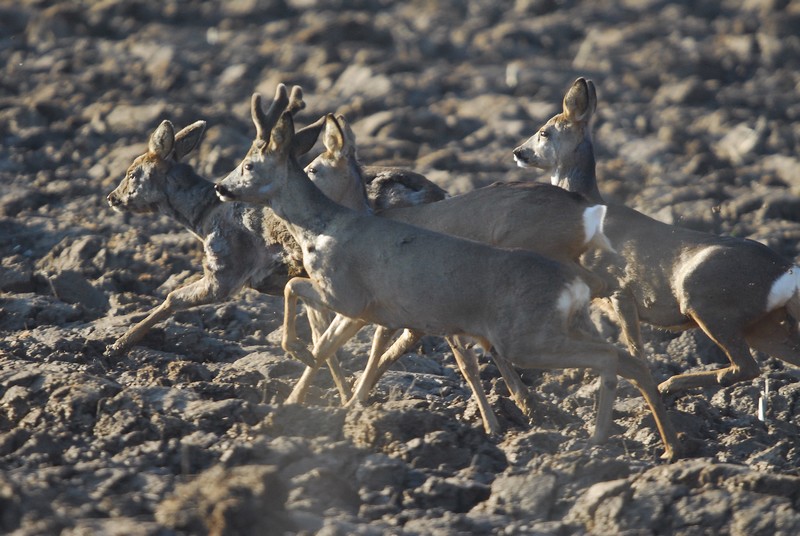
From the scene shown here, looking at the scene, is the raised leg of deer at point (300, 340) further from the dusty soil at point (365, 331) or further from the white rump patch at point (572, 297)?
the white rump patch at point (572, 297)

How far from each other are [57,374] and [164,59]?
592 inches

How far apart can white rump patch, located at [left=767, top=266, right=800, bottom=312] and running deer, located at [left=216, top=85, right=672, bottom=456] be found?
2232 millimetres

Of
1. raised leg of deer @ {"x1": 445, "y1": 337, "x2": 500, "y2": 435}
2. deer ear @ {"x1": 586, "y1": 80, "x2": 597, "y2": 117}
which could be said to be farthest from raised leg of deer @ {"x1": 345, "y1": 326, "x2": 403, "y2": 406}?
deer ear @ {"x1": 586, "y1": 80, "x2": 597, "y2": 117}

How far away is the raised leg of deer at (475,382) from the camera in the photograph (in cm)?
1091

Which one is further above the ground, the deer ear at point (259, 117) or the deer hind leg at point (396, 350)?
the deer ear at point (259, 117)

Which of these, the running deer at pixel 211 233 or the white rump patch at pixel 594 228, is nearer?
the white rump patch at pixel 594 228

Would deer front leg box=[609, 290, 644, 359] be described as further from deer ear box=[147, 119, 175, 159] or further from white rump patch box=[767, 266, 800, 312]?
deer ear box=[147, 119, 175, 159]

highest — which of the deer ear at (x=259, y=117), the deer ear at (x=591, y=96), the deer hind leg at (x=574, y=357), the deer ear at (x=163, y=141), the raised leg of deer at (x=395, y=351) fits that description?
the deer ear at (x=259, y=117)

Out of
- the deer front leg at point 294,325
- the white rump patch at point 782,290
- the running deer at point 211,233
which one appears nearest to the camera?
the deer front leg at point 294,325

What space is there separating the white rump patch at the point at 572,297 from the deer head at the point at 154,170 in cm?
451

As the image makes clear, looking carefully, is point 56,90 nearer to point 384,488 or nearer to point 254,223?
point 254,223

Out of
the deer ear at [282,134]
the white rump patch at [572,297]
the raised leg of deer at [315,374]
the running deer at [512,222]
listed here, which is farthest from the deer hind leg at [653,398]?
the deer ear at [282,134]

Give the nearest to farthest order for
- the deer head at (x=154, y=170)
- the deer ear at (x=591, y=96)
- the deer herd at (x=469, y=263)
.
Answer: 1. the deer herd at (x=469, y=263)
2. the deer head at (x=154, y=170)
3. the deer ear at (x=591, y=96)

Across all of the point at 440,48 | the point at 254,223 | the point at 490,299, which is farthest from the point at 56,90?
the point at 490,299
